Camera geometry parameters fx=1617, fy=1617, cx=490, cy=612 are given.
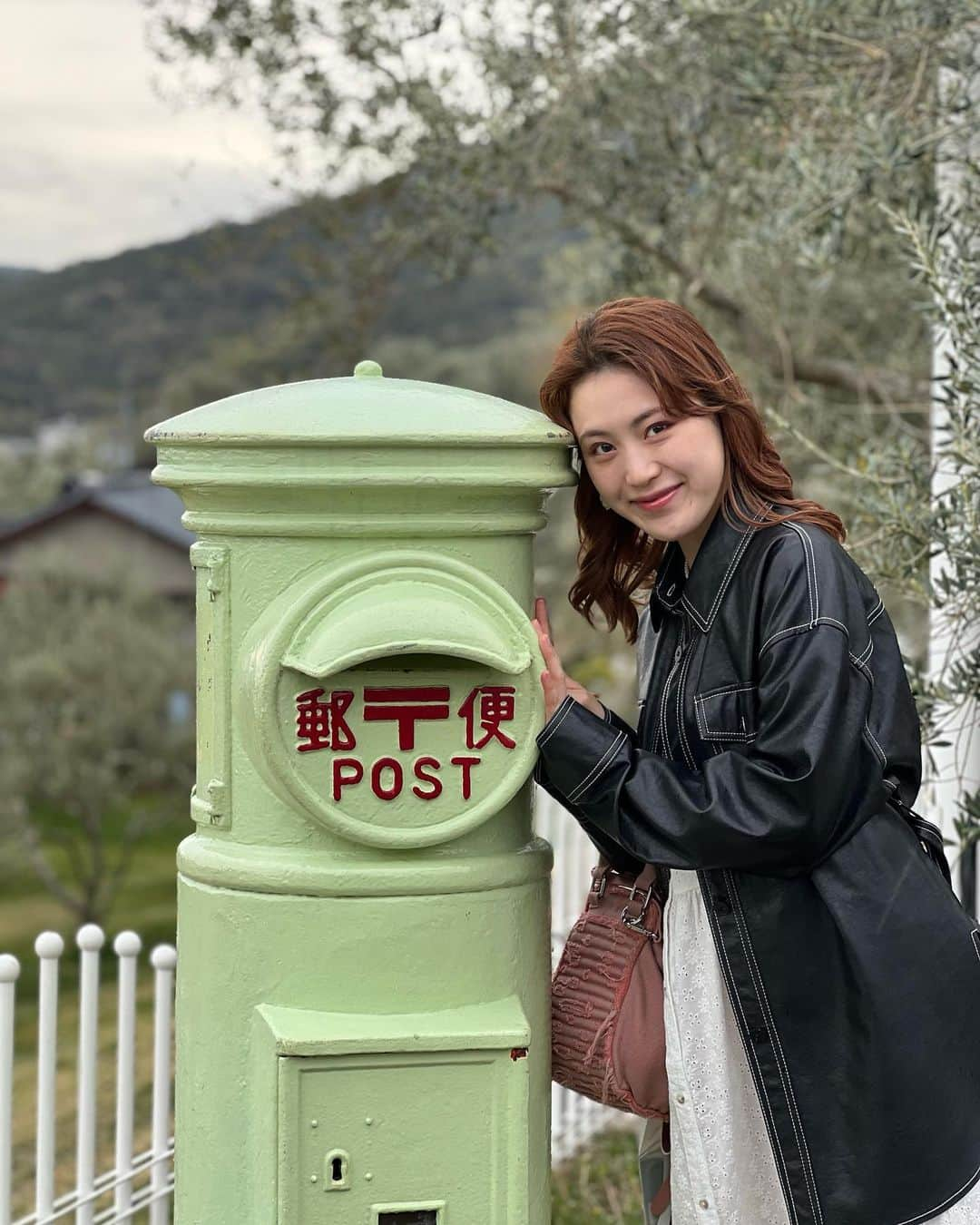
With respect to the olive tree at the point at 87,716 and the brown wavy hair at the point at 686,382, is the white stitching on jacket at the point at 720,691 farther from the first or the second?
the olive tree at the point at 87,716

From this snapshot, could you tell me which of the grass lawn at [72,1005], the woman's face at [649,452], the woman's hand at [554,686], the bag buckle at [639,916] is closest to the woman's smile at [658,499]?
the woman's face at [649,452]

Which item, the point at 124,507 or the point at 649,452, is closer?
the point at 649,452

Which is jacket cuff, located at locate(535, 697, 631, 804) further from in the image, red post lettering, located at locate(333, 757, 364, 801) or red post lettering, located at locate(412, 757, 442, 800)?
red post lettering, located at locate(333, 757, 364, 801)

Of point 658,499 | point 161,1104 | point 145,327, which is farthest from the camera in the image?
point 145,327

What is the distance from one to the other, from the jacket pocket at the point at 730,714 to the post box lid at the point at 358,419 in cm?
44

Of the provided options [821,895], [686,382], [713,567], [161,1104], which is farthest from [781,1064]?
[161,1104]

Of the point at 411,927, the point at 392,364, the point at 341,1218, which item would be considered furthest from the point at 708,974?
the point at 392,364

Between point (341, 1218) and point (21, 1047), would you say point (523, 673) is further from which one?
point (21, 1047)

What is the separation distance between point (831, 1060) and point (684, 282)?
159 inches

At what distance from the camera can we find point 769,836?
215 cm

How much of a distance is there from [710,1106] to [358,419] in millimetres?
1091

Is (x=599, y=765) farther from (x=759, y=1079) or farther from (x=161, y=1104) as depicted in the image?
(x=161, y=1104)

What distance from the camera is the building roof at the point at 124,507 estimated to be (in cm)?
3062

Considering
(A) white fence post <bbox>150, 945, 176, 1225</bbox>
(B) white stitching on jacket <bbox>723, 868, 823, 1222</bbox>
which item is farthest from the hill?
(B) white stitching on jacket <bbox>723, 868, 823, 1222</bbox>
